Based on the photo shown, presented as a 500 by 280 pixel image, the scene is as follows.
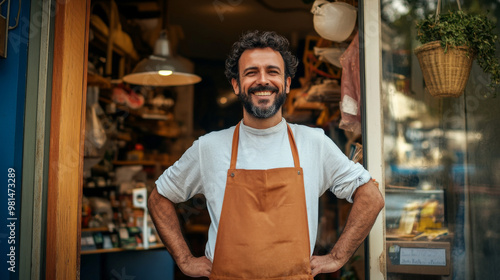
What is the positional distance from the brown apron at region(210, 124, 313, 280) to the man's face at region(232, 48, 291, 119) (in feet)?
1.02

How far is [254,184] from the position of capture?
2.07 metres

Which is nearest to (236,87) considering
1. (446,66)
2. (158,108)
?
(446,66)

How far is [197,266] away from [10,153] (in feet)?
3.44

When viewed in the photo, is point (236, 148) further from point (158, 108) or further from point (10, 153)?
point (158, 108)

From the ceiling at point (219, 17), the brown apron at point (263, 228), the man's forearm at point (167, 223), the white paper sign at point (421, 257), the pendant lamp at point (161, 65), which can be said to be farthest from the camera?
the ceiling at point (219, 17)

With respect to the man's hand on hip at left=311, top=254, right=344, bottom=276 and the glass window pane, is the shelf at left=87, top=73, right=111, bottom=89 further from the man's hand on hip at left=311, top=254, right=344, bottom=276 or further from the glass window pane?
the man's hand on hip at left=311, top=254, right=344, bottom=276

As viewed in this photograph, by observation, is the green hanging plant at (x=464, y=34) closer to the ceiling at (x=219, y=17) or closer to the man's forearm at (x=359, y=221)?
the man's forearm at (x=359, y=221)

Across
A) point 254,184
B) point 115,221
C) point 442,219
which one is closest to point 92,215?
point 115,221

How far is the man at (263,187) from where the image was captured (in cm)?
204

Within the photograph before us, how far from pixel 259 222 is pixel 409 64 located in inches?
53.4

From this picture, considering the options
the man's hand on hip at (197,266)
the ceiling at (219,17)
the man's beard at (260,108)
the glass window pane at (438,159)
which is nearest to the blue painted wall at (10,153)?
the man's hand on hip at (197,266)

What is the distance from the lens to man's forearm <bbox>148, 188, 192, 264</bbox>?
2.24 meters

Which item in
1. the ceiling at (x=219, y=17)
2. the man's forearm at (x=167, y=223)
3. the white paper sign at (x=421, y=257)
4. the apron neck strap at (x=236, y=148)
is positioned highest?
the ceiling at (x=219, y=17)

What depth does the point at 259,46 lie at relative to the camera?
2223 millimetres
